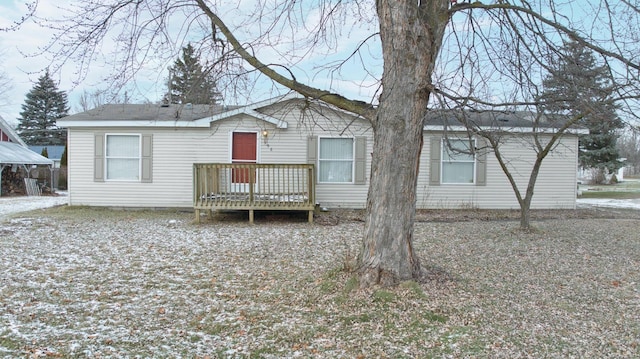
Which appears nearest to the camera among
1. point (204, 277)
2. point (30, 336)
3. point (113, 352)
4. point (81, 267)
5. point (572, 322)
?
point (113, 352)

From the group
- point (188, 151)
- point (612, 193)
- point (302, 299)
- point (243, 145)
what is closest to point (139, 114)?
point (188, 151)

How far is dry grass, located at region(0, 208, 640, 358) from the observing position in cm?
323

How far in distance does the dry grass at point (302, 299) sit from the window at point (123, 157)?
156 inches

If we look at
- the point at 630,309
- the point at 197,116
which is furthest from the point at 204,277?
the point at 197,116

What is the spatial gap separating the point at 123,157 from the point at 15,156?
10.9m

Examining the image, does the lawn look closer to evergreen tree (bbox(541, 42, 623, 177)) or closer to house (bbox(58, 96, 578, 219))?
house (bbox(58, 96, 578, 219))

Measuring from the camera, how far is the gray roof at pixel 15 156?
17938mm

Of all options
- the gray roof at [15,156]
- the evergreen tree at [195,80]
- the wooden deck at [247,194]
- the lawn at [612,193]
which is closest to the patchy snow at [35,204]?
the gray roof at [15,156]

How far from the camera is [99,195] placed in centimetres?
1150

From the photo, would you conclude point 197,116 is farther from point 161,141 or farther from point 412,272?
point 412,272

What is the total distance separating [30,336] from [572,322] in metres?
4.28

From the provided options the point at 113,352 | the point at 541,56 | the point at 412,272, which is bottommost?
the point at 113,352

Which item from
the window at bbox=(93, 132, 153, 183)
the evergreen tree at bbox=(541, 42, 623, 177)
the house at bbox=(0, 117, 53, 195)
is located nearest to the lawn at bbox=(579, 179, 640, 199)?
the evergreen tree at bbox=(541, 42, 623, 177)

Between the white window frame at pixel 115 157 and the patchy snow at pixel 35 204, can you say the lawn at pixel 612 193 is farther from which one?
the white window frame at pixel 115 157
